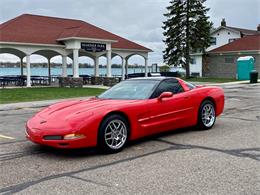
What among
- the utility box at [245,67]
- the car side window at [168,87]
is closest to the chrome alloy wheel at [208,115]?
the car side window at [168,87]

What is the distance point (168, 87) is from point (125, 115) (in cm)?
163

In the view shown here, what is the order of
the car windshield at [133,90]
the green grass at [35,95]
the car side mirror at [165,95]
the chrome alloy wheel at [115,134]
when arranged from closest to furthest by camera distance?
the chrome alloy wheel at [115,134], the car side mirror at [165,95], the car windshield at [133,90], the green grass at [35,95]

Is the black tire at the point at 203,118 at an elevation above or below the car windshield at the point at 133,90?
below

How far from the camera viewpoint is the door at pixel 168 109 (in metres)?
7.01

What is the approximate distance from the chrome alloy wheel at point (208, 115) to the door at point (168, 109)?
1.82 feet

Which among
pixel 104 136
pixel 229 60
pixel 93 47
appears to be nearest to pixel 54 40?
pixel 93 47

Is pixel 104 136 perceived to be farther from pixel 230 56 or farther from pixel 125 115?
pixel 230 56

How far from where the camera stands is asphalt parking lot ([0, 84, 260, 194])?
4.48 metres

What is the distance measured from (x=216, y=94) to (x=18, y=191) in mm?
5744

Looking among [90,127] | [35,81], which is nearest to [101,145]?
[90,127]

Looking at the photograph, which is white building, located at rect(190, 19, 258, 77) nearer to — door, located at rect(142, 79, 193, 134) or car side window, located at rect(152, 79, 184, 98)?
car side window, located at rect(152, 79, 184, 98)

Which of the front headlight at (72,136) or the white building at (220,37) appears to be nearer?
the front headlight at (72,136)

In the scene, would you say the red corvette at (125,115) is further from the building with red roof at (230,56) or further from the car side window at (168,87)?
the building with red roof at (230,56)

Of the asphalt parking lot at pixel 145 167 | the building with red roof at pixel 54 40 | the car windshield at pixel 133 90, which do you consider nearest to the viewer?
the asphalt parking lot at pixel 145 167
